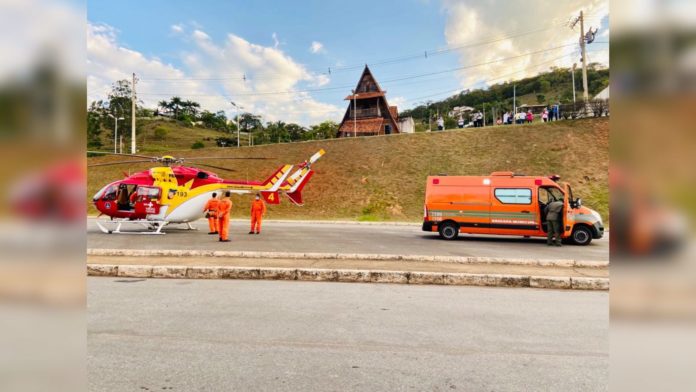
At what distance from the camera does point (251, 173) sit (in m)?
35.9

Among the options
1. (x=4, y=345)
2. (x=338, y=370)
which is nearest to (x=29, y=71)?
(x=4, y=345)

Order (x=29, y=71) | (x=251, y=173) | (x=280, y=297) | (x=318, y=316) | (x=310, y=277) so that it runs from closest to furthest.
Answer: (x=29, y=71)
(x=318, y=316)
(x=280, y=297)
(x=310, y=277)
(x=251, y=173)

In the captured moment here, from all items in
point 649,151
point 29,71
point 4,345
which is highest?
point 29,71

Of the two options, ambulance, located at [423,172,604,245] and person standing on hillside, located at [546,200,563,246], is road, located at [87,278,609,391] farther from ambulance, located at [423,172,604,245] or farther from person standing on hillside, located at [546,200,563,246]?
ambulance, located at [423,172,604,245]

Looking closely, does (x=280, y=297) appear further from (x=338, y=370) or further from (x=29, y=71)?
(x=29, y=71)

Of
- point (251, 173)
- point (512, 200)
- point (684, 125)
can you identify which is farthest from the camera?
point (251, 173)

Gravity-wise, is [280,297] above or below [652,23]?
below

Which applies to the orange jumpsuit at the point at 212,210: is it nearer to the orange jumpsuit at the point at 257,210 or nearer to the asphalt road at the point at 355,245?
the asphalt road at the point at 355,245

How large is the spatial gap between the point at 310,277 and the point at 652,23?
7861 millimetres

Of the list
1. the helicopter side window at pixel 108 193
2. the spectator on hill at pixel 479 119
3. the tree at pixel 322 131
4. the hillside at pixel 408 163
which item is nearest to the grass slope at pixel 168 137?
the tree at pixel 322 131

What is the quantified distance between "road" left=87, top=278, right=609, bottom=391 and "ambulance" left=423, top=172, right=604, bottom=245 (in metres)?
7.67

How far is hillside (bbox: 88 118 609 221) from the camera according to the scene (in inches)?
1182

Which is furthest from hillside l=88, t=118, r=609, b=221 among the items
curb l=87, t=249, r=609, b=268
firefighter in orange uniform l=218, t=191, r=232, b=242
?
curb l=87, t=249, r=609, b=268

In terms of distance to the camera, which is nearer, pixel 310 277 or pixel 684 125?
pixel 684 125
